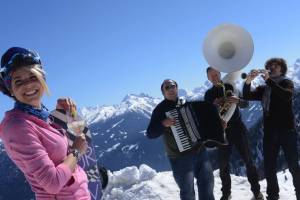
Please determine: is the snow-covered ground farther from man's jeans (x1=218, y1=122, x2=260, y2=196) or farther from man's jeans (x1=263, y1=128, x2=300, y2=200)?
man's jeans (x1=263, y1=128, x2=300, y2=200)

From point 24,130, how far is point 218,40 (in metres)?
6.71

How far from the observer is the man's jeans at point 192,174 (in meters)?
7.32

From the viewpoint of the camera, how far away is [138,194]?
39.6ft

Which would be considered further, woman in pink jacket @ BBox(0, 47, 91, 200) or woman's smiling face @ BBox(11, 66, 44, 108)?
woman's smiling face @ BBox(11, 66, 44, 108)

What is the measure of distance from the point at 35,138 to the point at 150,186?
31.6 feet

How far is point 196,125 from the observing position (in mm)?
7473

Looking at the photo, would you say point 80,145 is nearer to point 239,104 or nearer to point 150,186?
point 239,104

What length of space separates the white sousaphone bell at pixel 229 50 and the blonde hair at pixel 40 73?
18.5 feet

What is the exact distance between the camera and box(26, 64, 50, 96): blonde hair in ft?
9.96

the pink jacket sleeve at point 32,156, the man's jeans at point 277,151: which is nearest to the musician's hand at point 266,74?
the man's jeans at point 277,151

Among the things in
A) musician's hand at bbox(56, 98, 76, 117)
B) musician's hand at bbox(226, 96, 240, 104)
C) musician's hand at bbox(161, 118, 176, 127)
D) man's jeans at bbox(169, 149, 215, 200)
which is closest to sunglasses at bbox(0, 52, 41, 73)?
musician's hand at bbox(56, 98, 76, 117)

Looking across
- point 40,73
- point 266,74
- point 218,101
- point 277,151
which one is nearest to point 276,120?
point 277,151

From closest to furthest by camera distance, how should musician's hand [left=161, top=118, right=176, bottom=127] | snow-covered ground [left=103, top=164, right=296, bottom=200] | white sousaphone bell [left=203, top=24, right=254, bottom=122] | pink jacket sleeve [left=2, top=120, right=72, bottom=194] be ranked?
pink jacket sleeve [left=2, top=120, right=72, bottom=194], musician's hand [left=161, top=118, right=176, bottom=127], white sousaphone bell [left=203, top=24, right=254, bottom=122], snow-covered ground [left=103, top=164, right=296, bottom=200]

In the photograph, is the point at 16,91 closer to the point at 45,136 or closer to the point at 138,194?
the point at 45,136
